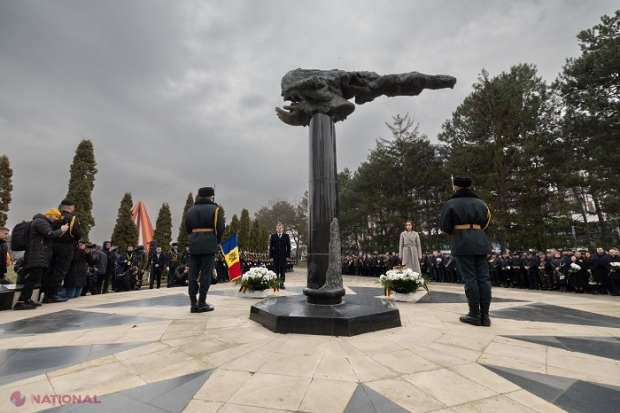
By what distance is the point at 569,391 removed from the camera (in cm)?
207

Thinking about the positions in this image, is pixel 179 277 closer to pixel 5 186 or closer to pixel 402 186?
pixel 402 186

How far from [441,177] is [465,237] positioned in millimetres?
22934

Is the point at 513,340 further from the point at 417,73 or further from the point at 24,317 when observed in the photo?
the point at 24,317

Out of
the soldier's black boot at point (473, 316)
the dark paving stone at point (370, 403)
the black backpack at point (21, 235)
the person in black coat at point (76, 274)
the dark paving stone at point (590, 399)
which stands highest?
the black backpack at point (21, 235)

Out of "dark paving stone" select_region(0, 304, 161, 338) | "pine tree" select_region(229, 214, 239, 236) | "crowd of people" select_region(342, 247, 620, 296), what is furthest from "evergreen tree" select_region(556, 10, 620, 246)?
"pine tree" select_region(229, 214, 239, 236)

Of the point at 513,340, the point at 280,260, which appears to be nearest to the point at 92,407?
the point at 513,340

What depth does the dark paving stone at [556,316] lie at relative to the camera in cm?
435

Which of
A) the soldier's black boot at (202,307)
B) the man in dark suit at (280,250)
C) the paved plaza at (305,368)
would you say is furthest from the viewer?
the man in dark suit at (280,250)

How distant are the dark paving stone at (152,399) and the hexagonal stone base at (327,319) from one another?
1.43 metres

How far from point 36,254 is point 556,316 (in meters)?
9.49

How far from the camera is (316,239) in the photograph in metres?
4.66

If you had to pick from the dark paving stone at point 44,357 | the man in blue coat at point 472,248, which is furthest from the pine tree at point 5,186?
the man in blue coat at point 472,248

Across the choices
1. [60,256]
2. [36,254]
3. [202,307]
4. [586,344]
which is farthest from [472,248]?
[60,256]

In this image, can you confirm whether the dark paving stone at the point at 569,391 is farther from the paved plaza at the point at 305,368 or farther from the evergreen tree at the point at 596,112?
the evergreen tree at the point at 596,112
